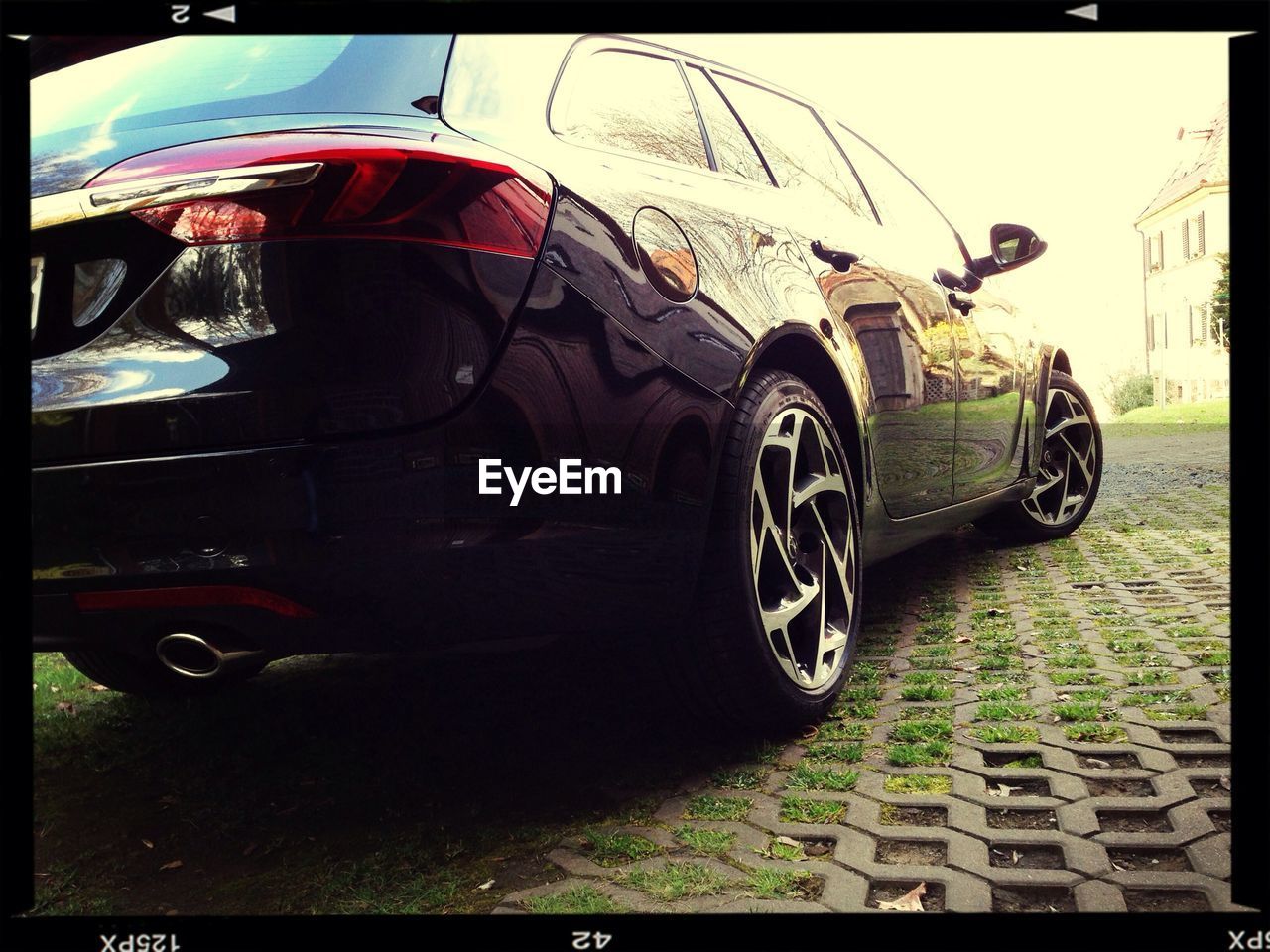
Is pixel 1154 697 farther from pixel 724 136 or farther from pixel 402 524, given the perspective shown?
pixel 402 524

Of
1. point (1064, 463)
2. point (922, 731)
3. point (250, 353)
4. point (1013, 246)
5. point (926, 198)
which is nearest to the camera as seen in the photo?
point (250, 353)

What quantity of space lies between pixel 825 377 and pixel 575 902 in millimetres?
1453

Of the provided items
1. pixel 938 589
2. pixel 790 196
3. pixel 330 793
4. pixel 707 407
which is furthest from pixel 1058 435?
pixel 330 793

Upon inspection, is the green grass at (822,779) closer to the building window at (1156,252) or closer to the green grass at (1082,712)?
the green grass at (1082,712)

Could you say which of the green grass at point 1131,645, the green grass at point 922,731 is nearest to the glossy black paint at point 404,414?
the green grass at point 922,731

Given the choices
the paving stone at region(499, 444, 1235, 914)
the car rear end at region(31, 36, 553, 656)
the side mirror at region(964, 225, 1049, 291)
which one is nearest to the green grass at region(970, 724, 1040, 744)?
the paving stone at region(499, 444, 1235, 914)

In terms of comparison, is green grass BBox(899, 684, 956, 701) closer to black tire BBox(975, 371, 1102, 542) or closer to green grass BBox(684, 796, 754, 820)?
green grass BBox(684, 796, 754, 820)

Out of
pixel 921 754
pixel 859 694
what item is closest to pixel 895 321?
pixel 859 694

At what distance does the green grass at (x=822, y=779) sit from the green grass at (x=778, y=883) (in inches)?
15.1

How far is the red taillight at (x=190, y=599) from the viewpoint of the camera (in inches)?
71.5

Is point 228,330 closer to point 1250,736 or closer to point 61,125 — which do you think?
point 61,125

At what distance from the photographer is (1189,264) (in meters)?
2.03

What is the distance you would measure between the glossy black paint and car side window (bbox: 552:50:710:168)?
0.04m

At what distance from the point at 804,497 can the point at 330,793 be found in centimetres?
126
